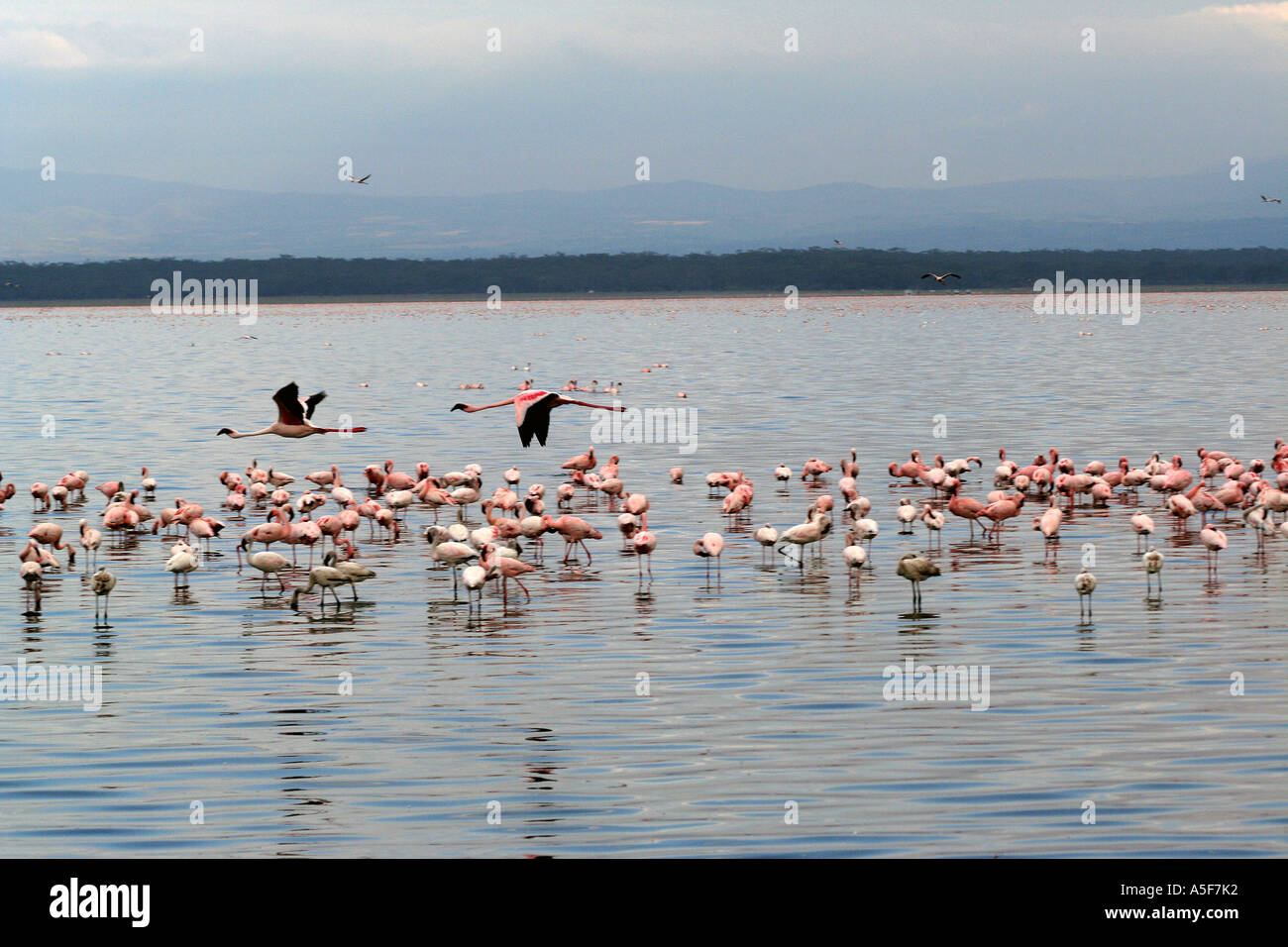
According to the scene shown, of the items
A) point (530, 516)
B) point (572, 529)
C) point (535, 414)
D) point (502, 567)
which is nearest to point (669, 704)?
point (502, 567)

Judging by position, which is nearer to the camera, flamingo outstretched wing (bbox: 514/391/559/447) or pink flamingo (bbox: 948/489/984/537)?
flamingo outstretched wing (bbox: 514/391/559/447)

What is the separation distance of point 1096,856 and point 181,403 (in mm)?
43664

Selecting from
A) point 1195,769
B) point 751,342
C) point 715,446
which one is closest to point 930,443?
point 715,446

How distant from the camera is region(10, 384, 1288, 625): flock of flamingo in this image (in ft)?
62.0

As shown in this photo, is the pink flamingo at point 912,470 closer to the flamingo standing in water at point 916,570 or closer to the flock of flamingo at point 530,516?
the flock of flamingo at point 530,516

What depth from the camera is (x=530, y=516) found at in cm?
2147

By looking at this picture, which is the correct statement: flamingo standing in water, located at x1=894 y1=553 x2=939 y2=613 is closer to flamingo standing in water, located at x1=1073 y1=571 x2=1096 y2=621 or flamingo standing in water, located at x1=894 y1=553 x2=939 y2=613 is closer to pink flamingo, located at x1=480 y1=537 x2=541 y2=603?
flamingo standing in water, located at x1=1073 y1=571 x2=1096 y2=621

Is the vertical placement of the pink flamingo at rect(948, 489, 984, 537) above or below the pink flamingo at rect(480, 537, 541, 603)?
above

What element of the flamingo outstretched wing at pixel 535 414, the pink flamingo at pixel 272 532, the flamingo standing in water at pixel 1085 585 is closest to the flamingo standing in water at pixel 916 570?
the flamingo standing in water at pixel 1085 585

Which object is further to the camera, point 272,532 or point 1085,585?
point 272,532

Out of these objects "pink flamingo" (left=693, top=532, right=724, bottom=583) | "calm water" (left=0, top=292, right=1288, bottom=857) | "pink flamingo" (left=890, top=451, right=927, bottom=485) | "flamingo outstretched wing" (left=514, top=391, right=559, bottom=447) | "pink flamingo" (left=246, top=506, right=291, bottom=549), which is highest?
"flamingo outstretched wing" (left=514, top=391, right=559, bottom=447)

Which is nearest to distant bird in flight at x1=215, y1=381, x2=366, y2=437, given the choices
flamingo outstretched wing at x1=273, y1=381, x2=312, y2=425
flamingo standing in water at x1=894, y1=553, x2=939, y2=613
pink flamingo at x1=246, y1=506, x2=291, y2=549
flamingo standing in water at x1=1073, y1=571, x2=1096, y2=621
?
flamingo outstretched wing at x1=273, y1=381, x2=312, y2=425

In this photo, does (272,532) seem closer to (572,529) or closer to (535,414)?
(535,414)

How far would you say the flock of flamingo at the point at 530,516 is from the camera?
62.0 feet
